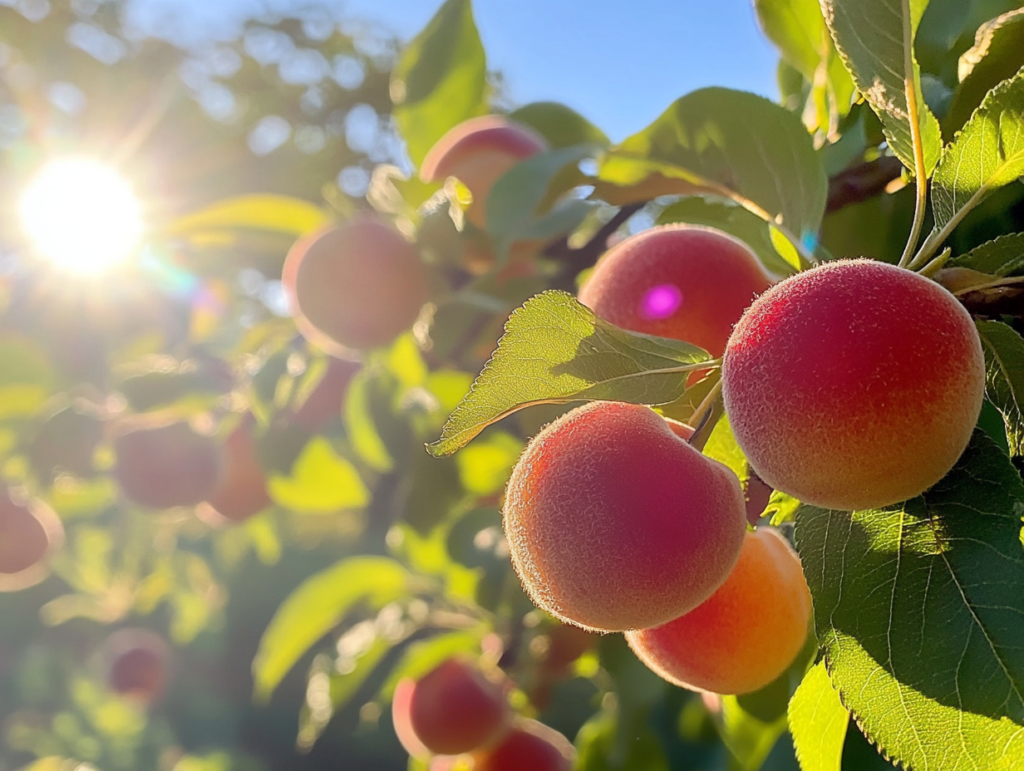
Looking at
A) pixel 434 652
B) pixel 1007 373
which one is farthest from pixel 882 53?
pixel 434 652

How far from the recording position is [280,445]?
123 centimetres

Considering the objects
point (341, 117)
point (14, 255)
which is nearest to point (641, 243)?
point (14, 255)

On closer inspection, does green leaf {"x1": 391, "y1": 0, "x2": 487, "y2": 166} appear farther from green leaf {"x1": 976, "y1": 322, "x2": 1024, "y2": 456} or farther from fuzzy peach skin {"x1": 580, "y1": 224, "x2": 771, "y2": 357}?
green leaf {"x1": 976, "y1": 322, "x2": 1024, "y2": 456}

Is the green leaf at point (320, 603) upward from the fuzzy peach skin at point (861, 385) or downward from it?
downward

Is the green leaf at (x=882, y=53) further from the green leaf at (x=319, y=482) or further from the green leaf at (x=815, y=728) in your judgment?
the green leaf at (x=319, y=482)

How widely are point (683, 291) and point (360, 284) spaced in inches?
20.5

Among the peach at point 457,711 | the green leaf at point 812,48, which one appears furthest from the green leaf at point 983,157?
the peach at point 457,711

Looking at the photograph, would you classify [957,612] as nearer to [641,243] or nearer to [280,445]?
[641,243]

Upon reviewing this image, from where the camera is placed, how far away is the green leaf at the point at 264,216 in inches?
46.6

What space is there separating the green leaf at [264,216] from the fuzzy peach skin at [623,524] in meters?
0.87

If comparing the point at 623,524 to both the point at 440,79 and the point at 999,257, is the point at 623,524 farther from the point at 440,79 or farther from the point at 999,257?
the point at 440,79

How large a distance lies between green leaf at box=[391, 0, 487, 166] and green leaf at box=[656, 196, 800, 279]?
21.3 inches

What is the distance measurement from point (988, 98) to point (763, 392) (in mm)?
186

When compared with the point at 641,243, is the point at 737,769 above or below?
below
